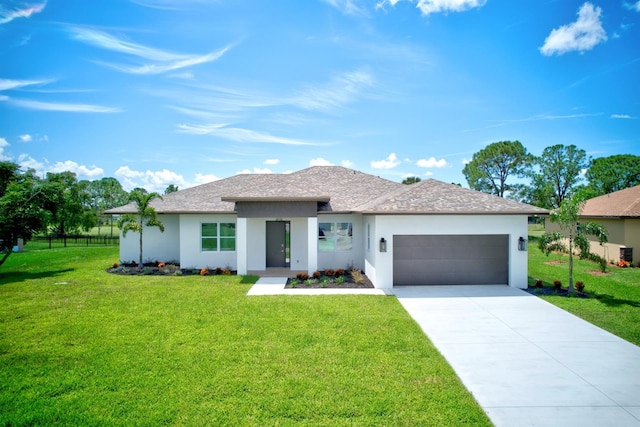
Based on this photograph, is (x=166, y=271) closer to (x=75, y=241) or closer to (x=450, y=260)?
(x=450, y=260)

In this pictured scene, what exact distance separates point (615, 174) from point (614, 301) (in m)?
40.4

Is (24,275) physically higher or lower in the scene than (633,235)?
lower

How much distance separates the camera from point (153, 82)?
15.3 meters

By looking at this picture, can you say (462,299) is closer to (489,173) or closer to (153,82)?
(153,82)

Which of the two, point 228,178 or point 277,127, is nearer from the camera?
point 228,178

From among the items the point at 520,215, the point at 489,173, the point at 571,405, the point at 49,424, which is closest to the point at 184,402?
the point at 49,424

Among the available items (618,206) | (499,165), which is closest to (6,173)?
(618,206)

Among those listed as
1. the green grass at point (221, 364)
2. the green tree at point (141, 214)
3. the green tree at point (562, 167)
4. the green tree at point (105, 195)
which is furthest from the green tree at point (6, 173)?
the green tree at point (562, 167)

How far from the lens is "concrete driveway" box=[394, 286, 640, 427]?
14.7 ft

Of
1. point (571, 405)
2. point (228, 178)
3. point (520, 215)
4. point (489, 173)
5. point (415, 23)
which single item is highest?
point (415, 23)

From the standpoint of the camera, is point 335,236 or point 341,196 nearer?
point 335,236

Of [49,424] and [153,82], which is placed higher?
[153,82]

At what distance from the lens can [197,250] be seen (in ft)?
49.5

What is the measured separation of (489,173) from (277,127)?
30340mm
